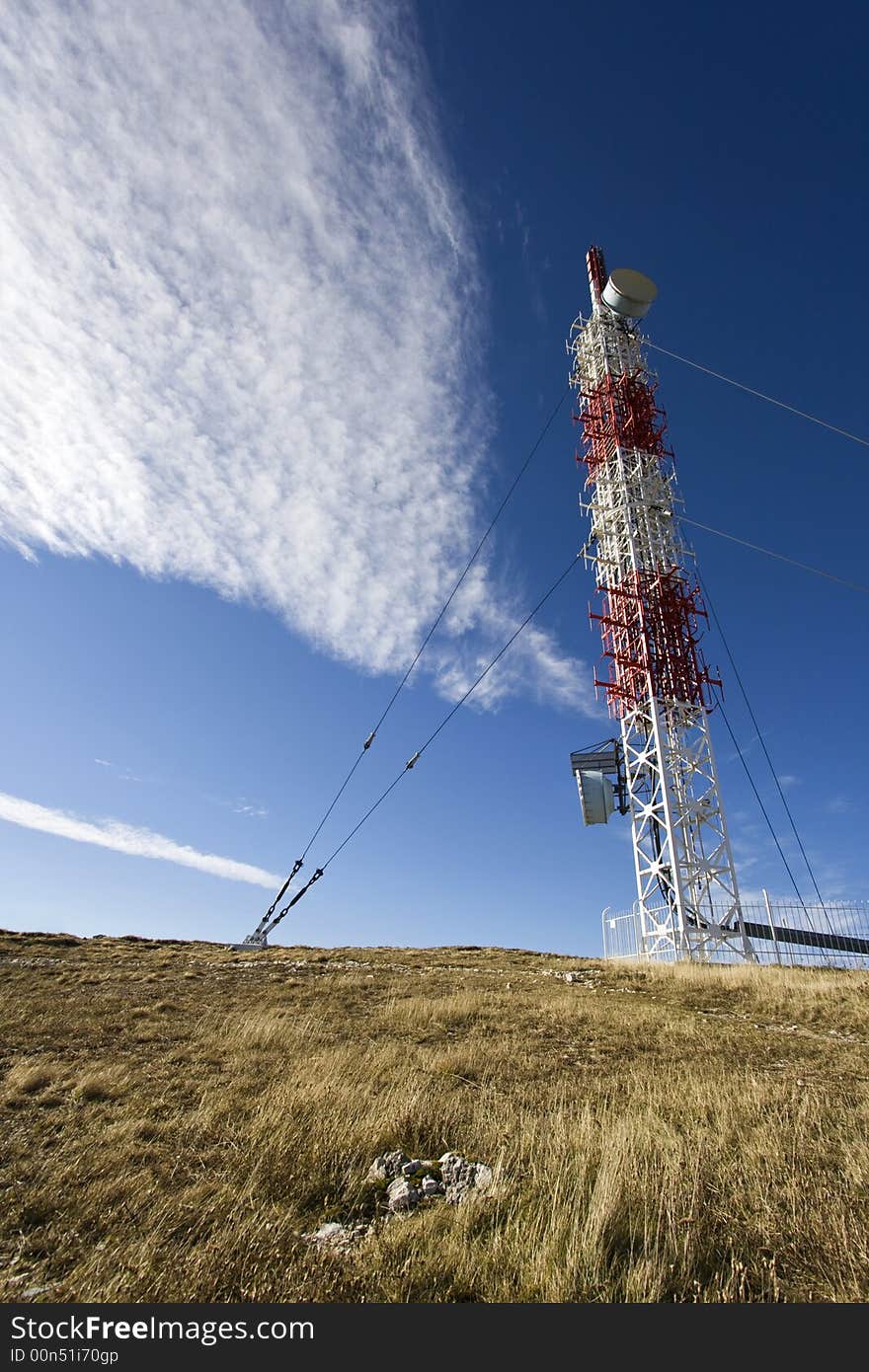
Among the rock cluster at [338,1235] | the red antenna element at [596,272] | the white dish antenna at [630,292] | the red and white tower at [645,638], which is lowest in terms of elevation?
the rock cluster at [338,1235]

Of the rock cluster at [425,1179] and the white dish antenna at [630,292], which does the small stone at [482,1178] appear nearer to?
the rock cluster at [425,1179]

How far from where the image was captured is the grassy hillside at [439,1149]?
3.55 metres

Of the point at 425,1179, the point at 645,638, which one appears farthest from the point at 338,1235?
the point at 645,638

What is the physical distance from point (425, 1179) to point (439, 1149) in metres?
0.85

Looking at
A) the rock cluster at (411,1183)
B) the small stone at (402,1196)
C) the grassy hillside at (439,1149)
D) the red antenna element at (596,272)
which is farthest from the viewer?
the red antenna element at (596,272)

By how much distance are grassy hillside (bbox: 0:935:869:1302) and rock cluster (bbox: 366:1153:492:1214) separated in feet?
0.57

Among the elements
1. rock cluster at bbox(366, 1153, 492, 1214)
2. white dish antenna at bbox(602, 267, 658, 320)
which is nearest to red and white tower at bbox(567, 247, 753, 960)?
white dish antenna at bbox(602, 267, 658, 320)

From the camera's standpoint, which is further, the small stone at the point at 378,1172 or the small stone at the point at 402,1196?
the small stone at the point at 378,1172

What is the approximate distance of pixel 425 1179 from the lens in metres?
4.88

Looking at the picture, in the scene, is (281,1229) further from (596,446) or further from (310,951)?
(596,446)

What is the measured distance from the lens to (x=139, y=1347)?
3.12 meters

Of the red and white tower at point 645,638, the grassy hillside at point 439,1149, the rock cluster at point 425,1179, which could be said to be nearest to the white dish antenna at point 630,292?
the red and white tower at point 645,638

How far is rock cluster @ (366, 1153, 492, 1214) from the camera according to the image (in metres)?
4.55

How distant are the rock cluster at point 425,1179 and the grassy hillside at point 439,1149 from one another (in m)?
0.17
